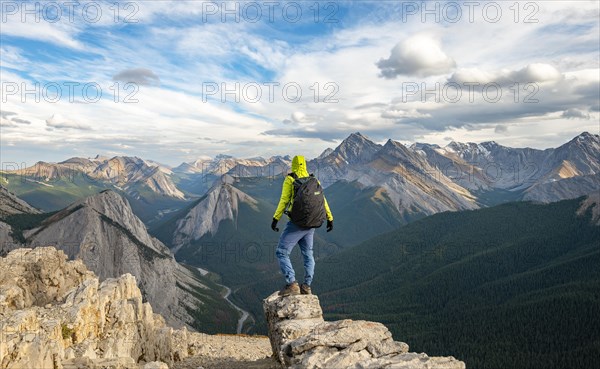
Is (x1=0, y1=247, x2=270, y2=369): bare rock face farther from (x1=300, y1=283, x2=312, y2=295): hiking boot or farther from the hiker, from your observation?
the hiker

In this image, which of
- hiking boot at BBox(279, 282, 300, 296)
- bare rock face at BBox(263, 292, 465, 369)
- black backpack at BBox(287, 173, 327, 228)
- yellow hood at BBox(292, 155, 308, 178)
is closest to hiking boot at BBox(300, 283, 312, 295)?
hiking boot at BBox(279, 282, 300, 296)

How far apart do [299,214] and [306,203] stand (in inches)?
27.7

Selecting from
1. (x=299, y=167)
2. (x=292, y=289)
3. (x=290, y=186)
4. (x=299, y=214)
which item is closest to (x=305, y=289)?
(x=292, y=289)

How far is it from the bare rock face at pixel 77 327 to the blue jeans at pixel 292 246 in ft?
27.9

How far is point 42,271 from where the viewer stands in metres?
55.1

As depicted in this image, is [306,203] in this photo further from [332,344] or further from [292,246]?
[332,344]

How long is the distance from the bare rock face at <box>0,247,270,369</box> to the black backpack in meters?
11.1

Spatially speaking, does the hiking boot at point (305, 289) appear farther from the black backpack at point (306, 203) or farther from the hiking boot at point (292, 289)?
the black backpack at point (306, 203)

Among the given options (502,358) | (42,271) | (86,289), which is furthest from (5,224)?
(502,358)

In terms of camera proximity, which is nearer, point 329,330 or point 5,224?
point 329,330

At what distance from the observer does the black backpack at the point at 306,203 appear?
20094mm

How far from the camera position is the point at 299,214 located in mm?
20219

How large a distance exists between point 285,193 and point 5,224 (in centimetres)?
20430

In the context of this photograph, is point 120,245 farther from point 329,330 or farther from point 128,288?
point 329,330
